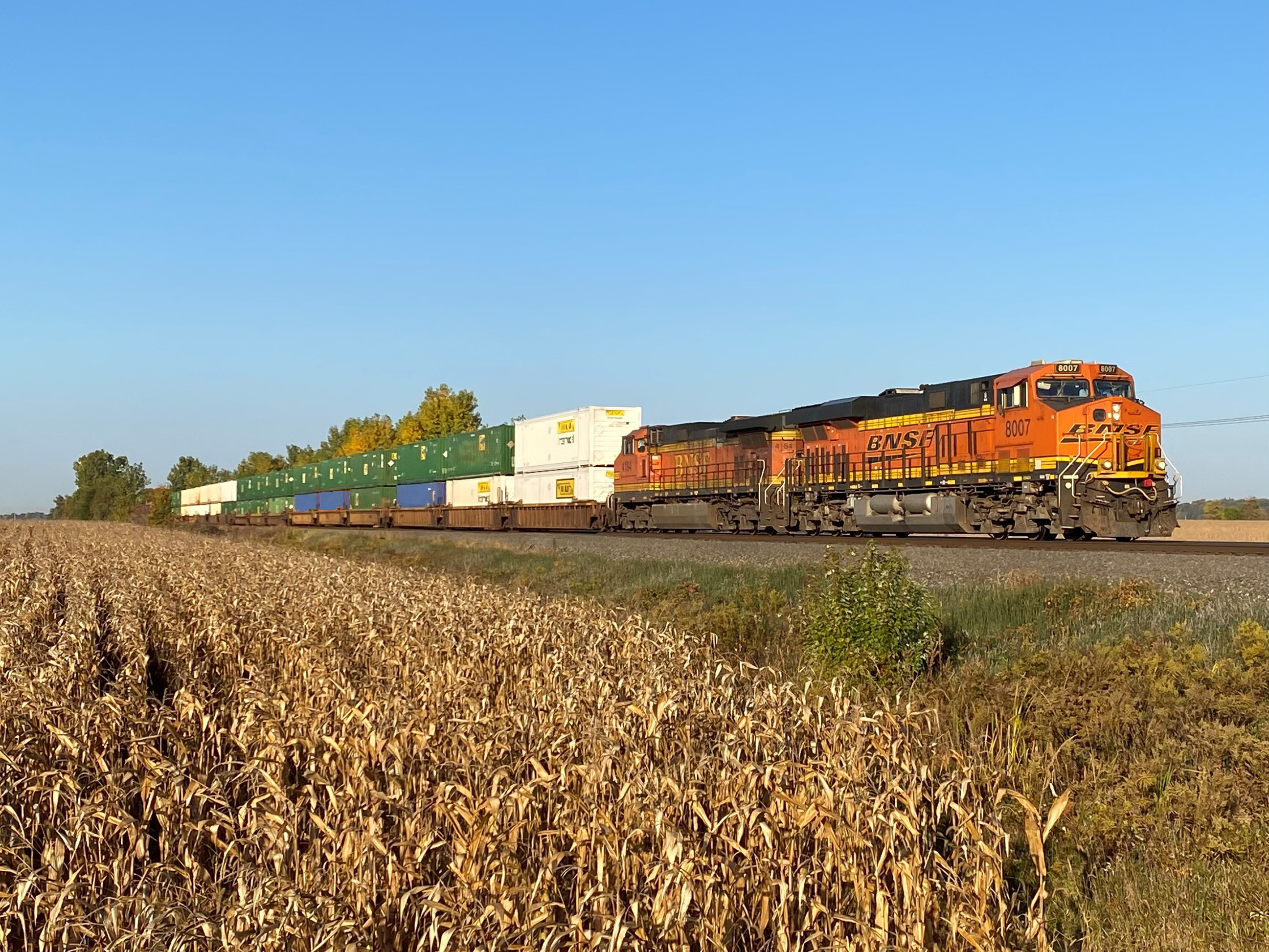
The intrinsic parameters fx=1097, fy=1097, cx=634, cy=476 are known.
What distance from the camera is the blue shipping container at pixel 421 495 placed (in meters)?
52.0

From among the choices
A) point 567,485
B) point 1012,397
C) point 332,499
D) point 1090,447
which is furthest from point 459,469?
point 1090,447

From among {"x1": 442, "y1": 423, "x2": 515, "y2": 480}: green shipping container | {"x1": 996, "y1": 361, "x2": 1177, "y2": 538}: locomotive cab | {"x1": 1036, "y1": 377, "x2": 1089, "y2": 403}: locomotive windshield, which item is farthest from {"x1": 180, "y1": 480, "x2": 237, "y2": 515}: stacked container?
{"x1": 1036, "y1": 377, "x2": 1089, "y2": 403}: locomotive windshield

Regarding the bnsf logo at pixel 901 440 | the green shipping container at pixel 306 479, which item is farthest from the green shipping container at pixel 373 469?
the bnsf logo at pixel 901 440

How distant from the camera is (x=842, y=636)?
11234 millimetres

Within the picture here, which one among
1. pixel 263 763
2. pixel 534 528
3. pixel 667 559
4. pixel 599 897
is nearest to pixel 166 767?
pixel 263 763

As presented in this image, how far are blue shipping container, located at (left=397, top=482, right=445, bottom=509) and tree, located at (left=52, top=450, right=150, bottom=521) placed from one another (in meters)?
113

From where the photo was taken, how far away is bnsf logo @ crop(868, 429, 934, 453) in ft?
84.2

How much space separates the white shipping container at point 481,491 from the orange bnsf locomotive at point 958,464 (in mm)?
13324

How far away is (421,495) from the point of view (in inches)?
2120

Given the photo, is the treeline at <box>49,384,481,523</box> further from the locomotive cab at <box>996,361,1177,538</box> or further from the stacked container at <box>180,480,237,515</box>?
the locomotive cab at <box>996,361,1177,538</box>

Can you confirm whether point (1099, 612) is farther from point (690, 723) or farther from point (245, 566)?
point (245, 566)

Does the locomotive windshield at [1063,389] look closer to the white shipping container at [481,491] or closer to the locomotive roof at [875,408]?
the locomotive roof at [875,408]

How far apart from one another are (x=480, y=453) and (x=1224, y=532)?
32.2 meters

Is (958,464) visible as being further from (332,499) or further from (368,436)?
(368,436)
